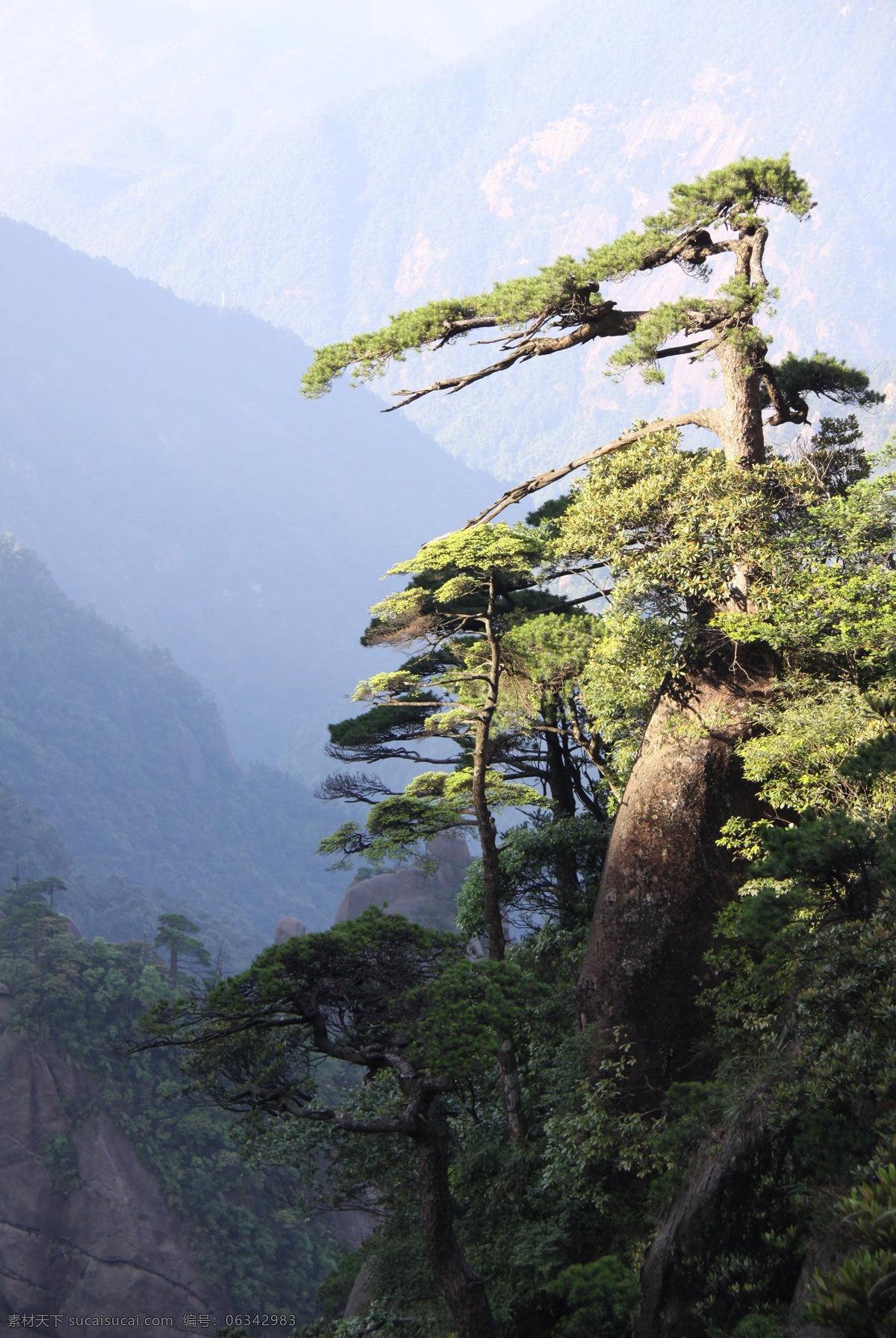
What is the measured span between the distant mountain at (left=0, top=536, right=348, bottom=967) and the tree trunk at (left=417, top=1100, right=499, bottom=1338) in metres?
78.5

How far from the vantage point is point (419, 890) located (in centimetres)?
5116

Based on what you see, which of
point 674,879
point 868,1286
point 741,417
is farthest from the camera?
point 741,417

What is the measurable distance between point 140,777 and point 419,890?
64404 mm

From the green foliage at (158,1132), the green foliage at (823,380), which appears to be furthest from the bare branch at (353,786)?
the green foliage at (158,1132)

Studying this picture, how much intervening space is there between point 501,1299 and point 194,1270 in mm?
30675

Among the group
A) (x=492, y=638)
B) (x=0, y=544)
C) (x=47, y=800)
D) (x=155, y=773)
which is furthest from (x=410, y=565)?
(x=0, y=544)

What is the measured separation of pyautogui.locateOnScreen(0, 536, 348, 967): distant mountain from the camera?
317 ft

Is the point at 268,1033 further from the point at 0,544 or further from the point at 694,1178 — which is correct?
the point at 0,544

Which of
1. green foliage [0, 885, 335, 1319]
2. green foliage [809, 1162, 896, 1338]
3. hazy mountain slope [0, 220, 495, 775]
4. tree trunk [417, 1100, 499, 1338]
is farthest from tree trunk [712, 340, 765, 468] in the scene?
hazy mountain slope [0, 220, 495, 775]

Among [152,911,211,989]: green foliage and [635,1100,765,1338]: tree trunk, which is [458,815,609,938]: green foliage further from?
[152,911,211,989]: green foliage

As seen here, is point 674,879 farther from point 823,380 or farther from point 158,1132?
point 158,1132

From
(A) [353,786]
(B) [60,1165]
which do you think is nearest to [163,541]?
(B) [60,1165]

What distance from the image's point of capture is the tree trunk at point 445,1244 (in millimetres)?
8727

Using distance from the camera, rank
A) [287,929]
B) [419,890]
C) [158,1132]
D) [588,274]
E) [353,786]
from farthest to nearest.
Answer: [287,929] < [419,890] < [158,1132] < [353,786] < [588,274]
